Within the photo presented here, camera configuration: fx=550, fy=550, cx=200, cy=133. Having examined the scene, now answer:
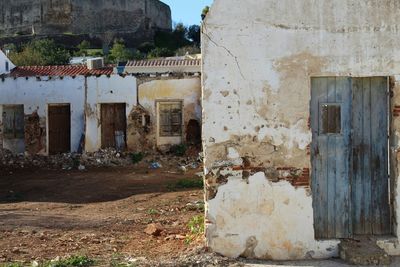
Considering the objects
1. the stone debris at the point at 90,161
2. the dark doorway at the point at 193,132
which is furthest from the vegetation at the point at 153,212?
the dark doorway at the point at 193,132

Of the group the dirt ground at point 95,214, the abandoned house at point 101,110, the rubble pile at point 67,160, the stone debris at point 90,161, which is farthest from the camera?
the abandoned house at point 101,110

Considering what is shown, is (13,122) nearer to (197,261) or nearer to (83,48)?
(197,261)

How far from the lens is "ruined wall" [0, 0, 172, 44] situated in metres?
50.7

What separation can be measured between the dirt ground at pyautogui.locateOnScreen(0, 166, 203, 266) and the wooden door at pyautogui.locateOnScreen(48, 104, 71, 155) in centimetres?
404

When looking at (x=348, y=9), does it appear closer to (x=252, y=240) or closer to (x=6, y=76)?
(x=252, y=240)

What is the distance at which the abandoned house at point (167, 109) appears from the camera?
68.5 ft

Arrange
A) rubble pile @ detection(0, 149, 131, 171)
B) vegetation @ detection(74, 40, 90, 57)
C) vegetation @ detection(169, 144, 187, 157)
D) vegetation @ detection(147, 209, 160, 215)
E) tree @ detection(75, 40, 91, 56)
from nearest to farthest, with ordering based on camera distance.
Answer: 1. vegetation @ detection(147, 209, 160, 215)
2. rubble pile @ detection(0, 149, 131, 171)
3. vegetation @ detection(169, 144, 187, 157)
4. vegetation @ detection(74, 40, 90, 57)
5. tree @ detection(75, 40, 91, 56)

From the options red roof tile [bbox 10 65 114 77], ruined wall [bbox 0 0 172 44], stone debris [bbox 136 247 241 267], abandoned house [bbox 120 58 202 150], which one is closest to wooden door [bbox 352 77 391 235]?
stone debris [bbox 136 247 241 267]

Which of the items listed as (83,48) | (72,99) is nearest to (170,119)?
(72,99)

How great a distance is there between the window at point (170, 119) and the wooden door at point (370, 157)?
1490 cm

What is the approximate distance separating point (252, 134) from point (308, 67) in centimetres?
101

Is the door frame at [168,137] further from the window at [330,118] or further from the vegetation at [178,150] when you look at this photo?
the window at [330,118]

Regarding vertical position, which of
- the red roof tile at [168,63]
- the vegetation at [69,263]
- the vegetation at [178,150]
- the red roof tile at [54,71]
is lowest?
the vegetation at [69,263]

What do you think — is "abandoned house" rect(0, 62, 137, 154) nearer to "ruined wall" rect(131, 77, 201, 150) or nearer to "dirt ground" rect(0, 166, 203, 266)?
"ruined wall" rect(131, 77, 201, 150)
